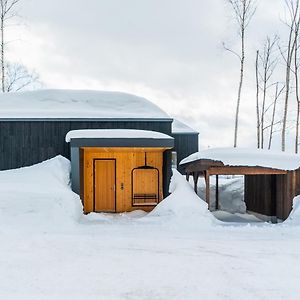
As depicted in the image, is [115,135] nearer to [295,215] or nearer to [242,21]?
[295,215]

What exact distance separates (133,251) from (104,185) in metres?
7.90

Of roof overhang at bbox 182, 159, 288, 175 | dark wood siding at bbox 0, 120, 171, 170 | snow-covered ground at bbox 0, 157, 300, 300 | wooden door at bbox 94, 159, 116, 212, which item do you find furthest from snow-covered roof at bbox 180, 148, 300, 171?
dark wood siding at bbox 0, 120, 171, 170

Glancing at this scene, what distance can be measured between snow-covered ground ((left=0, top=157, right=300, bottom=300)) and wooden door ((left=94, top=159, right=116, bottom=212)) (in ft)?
6.27

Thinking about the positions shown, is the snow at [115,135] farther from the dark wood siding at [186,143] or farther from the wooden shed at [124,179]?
the dark wood siding at [186,143]

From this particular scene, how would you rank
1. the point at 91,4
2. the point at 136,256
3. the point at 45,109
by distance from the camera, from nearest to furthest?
the point at 136,256 → the point at 45,109 → the point at 91,4

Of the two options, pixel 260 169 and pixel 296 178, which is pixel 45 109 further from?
pixel 296 178

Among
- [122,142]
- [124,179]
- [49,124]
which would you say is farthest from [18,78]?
[122,142]

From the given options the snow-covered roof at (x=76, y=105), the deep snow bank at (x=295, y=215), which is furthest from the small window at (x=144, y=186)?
the deep snow bank at (x=295, y=215)

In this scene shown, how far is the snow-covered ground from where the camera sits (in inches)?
201

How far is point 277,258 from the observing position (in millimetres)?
7023

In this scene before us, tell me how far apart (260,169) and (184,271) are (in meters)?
6.93

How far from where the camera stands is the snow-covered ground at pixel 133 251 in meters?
5.12

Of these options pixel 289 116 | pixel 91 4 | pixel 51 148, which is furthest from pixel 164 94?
pixel 51 148

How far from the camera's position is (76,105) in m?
17.7
